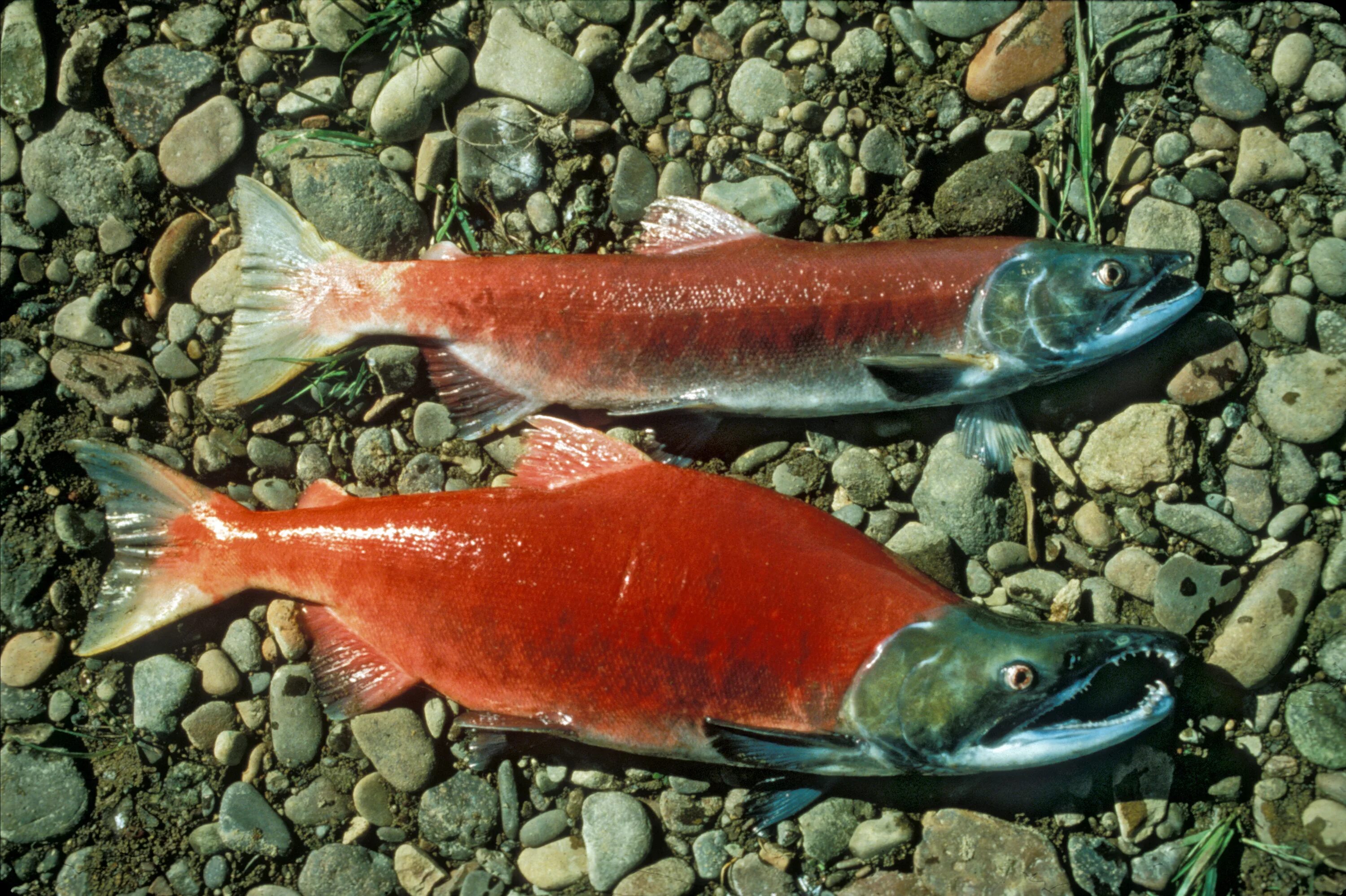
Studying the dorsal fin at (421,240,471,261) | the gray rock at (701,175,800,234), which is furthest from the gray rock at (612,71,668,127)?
the dorsal fin at (421,240,471,261)

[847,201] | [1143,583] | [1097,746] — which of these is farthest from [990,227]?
[1097,746]

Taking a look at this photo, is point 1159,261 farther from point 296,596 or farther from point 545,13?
point 296,596

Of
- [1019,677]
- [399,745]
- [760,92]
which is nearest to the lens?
[1019,677]

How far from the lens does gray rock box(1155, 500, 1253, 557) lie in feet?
12.2

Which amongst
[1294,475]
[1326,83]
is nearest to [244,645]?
[1294,475]

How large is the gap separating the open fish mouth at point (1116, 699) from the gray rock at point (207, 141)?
4.22 metres

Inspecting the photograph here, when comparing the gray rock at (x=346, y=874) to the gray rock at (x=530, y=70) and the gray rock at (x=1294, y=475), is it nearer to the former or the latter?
the gray rock at (x=530, y=70)

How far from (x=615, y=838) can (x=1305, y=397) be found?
3570 millimetres

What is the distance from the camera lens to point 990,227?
12.3 ft

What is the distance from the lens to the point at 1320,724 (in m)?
3.69

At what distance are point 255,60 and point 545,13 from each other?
137 cm

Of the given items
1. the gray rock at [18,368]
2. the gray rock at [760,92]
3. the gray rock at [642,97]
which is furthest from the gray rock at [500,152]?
the gray rock at [18,368]

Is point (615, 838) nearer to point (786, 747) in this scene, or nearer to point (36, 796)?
point (786, 747)

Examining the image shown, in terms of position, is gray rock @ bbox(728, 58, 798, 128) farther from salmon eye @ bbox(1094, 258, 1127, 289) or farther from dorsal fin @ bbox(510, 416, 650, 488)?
dorsal fin @ bbox(510, 416, 650, 488)
